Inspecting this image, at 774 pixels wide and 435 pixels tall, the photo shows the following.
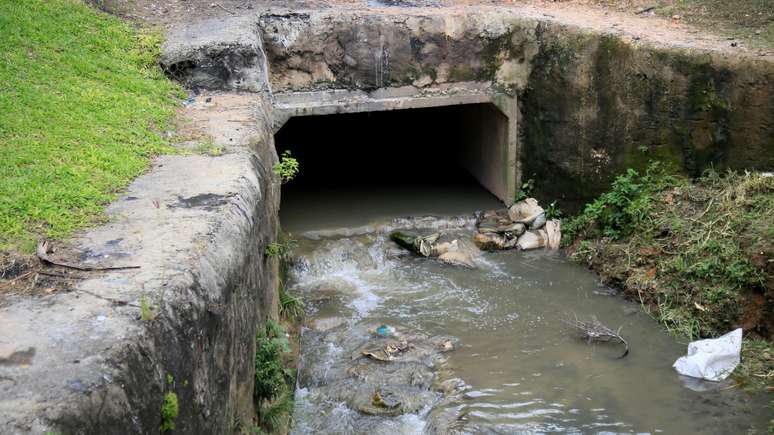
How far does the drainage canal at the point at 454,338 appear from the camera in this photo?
7.07m

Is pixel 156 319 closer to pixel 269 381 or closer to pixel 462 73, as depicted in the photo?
pixel 269 381

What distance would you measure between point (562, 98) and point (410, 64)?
230cm

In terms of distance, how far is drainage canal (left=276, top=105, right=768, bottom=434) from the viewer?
23.2ft

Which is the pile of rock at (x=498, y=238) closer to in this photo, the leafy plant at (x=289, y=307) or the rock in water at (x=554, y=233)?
the rock in water at (x=554, y=233)

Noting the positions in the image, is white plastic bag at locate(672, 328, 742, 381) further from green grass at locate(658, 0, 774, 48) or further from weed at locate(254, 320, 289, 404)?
weed at locate(254, 320, 289, 404)

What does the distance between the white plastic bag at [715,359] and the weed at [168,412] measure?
18.7 ft

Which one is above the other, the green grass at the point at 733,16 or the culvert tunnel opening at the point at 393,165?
the green grass at the point at 733,16

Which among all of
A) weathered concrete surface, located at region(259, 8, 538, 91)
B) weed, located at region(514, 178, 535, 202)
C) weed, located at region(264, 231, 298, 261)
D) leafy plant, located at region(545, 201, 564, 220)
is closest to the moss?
weathered concrete surface, located at region(259, 8, 538, 91)

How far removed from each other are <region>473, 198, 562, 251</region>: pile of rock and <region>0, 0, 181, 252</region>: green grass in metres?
4.92

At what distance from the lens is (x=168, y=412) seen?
361cm

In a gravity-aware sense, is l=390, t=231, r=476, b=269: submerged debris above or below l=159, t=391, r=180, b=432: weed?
below

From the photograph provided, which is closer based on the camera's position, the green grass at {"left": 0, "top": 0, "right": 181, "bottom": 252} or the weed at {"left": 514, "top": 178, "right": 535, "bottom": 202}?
the green grass at {"left": 0, "top": 0, "right": 181, "bottom": 252}

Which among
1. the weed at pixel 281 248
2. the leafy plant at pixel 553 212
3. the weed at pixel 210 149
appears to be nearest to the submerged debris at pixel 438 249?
the leafy plant at pixel 553 212

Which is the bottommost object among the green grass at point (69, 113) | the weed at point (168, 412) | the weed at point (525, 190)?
the weed at point (525, 190)
